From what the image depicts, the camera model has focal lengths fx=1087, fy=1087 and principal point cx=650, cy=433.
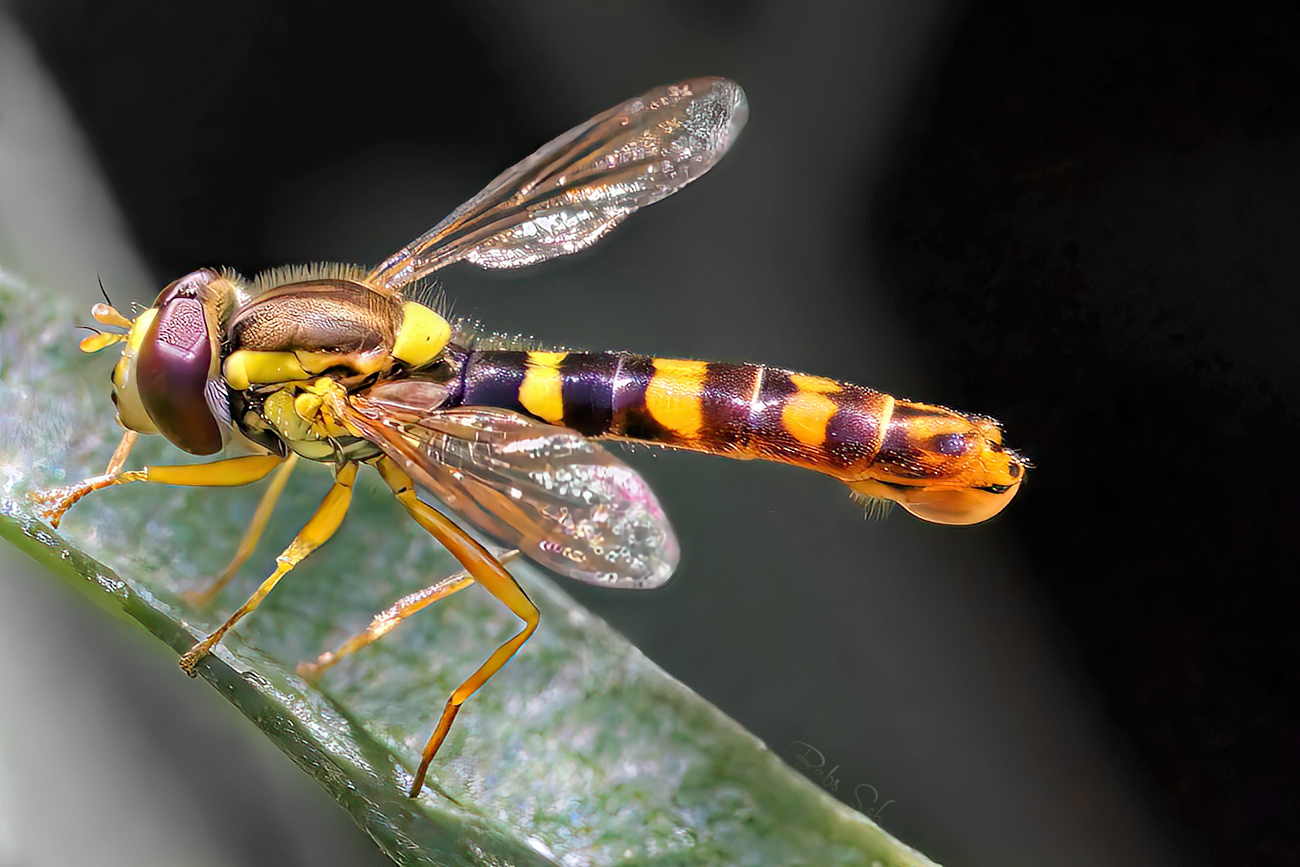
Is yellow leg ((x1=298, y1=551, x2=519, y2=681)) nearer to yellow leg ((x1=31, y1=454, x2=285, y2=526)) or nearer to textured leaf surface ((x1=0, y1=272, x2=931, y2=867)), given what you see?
textured leaf surface ((x1=0, y1=272, x2=931, y2=867))

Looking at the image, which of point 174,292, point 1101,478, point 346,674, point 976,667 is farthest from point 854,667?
point 174,292

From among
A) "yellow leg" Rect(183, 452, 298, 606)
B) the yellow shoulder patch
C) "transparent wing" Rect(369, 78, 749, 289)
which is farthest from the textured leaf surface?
"transparent wing" Rect(369, 78, 749, 289)

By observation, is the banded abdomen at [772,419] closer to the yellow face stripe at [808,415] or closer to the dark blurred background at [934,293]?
the yellow face stripe at [808,415]

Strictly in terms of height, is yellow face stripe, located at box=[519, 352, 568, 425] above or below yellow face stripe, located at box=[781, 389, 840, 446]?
below

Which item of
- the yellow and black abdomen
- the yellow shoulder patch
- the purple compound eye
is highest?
the yellow and black abdomen

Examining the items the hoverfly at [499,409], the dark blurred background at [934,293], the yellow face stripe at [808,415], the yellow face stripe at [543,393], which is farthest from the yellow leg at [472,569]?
the dark blurred background at [934,293]

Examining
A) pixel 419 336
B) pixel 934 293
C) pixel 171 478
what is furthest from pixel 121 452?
pixel 934 293

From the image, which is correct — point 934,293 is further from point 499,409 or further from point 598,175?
point 499,409
